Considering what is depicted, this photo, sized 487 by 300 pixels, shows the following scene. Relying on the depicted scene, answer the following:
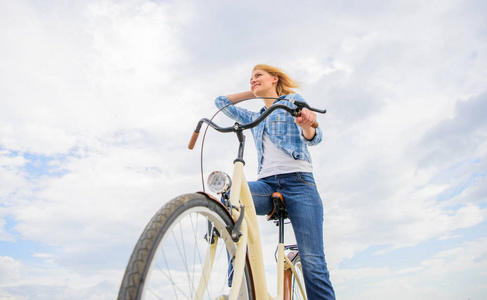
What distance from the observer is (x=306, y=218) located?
9.97ft

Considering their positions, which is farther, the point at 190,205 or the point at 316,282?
the point at 316,282

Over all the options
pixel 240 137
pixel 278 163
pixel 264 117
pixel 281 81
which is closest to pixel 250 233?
pixel 240 137

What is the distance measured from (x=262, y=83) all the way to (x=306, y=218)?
1.43 meters

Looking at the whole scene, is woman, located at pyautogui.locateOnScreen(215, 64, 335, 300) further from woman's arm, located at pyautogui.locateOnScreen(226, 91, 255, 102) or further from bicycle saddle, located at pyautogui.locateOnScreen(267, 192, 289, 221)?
woman's arm, located at pyautogui.locateOnScreen(226, 91, 255, 102)

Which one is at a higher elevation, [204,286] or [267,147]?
[267,147]

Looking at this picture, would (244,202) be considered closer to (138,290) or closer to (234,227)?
(234,227)

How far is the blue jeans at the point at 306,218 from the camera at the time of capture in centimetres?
300

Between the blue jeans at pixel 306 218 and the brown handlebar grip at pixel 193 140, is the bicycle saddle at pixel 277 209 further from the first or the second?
the brown handlebar grip at pixel 193 140

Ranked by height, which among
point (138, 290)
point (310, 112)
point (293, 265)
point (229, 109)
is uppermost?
point (229, 109)

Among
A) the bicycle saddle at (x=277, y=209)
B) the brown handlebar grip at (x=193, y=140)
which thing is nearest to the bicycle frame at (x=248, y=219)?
the brown handlebar grip at (x=193, y=140)

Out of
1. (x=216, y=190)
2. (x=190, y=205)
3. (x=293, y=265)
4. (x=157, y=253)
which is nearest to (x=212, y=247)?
(x=216, y=190)

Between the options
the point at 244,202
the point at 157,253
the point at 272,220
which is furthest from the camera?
the point at 272,220

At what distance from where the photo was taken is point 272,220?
331 centimetres

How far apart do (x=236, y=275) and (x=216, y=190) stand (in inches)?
19.4
